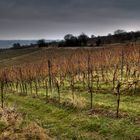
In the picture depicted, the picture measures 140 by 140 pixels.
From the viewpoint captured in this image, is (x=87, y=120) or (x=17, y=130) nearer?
(x=17, y=130)

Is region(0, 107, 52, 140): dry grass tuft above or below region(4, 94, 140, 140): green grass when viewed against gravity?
above

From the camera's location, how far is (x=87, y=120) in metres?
17.5

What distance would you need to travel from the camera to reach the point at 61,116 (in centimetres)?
1925

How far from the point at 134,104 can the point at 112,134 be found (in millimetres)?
6052

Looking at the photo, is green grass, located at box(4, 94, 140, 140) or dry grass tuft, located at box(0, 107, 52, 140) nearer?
dry grass tuft, located at box(0, 107, 52, 140)

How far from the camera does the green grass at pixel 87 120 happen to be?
603 inches

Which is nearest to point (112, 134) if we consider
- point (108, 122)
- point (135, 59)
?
point (108, 122)

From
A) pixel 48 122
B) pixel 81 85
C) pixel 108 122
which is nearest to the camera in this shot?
pixel 108 122

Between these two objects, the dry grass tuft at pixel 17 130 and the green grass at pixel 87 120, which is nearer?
the dry grass tuft at pixel 17 130

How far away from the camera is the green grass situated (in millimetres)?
15305

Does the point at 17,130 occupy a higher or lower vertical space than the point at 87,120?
higher

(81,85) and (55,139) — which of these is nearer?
(55,139)

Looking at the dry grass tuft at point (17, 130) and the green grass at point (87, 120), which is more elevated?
the dry grass tuft at point (17, 130)

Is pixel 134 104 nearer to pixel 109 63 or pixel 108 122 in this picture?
pixel 108 122
